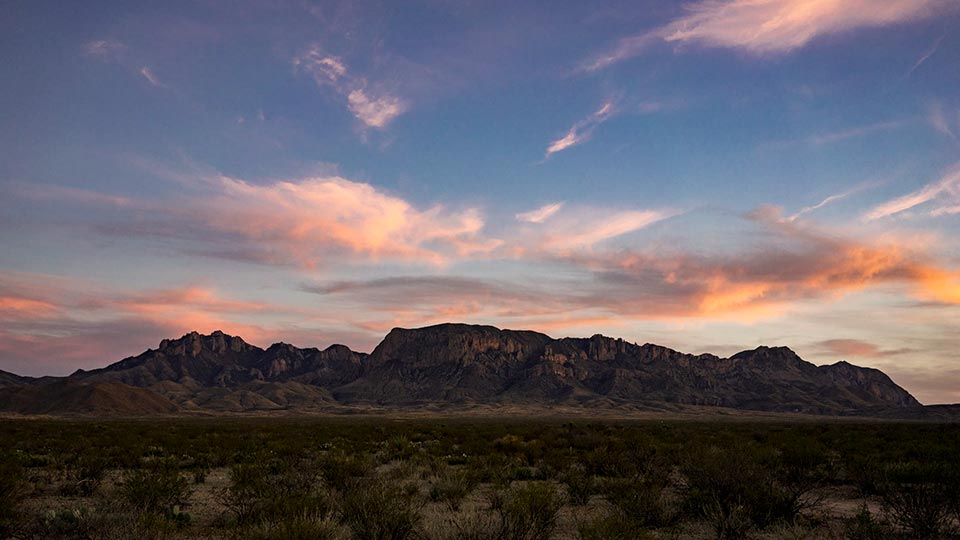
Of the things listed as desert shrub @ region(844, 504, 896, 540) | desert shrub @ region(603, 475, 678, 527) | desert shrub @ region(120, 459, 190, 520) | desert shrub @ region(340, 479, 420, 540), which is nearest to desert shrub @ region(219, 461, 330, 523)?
desert shrub @ region(340, 479, 420, 540)

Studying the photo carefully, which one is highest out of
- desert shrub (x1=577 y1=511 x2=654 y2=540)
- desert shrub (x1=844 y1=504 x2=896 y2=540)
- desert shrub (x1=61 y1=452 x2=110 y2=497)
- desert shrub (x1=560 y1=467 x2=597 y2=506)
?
desert shrub (x1=577 y1=511 x2=654 y2=540)

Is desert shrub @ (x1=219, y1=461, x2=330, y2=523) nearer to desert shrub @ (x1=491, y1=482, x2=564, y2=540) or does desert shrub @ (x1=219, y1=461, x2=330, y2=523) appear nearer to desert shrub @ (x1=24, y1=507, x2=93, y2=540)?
desert shrub @ (x1=24, y1=507, x2=93, y2=540)

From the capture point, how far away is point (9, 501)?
1013 cm

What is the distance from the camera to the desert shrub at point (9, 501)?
30.7 ft

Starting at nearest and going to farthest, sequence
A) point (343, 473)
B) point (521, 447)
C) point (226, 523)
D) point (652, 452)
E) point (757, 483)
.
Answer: point (226, 523)
point (757, 483)
point (343, 473)
point (652, 452)
point (521, 447)

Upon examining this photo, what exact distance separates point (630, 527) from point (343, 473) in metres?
8.16

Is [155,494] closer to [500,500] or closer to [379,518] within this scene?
[379,518]

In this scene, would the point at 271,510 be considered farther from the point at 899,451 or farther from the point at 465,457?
the point at 899,451

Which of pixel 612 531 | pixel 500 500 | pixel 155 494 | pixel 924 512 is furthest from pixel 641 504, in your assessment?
pixel 155 494

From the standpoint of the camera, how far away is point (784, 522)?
9.88 meters

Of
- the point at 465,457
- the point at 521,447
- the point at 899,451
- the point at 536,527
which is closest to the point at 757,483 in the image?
the point at 536,527

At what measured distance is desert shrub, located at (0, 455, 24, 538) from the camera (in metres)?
9.35

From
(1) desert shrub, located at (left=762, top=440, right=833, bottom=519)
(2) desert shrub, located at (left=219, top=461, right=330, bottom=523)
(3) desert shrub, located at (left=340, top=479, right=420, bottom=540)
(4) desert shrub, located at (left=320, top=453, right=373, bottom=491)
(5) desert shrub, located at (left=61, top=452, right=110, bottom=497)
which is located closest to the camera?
(3) desert shrub, located at (left=340, top=479, right=420, bottom=540)

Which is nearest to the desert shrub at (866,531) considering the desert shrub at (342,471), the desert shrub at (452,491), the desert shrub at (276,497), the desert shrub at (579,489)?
the desert shrub at (579,489)
